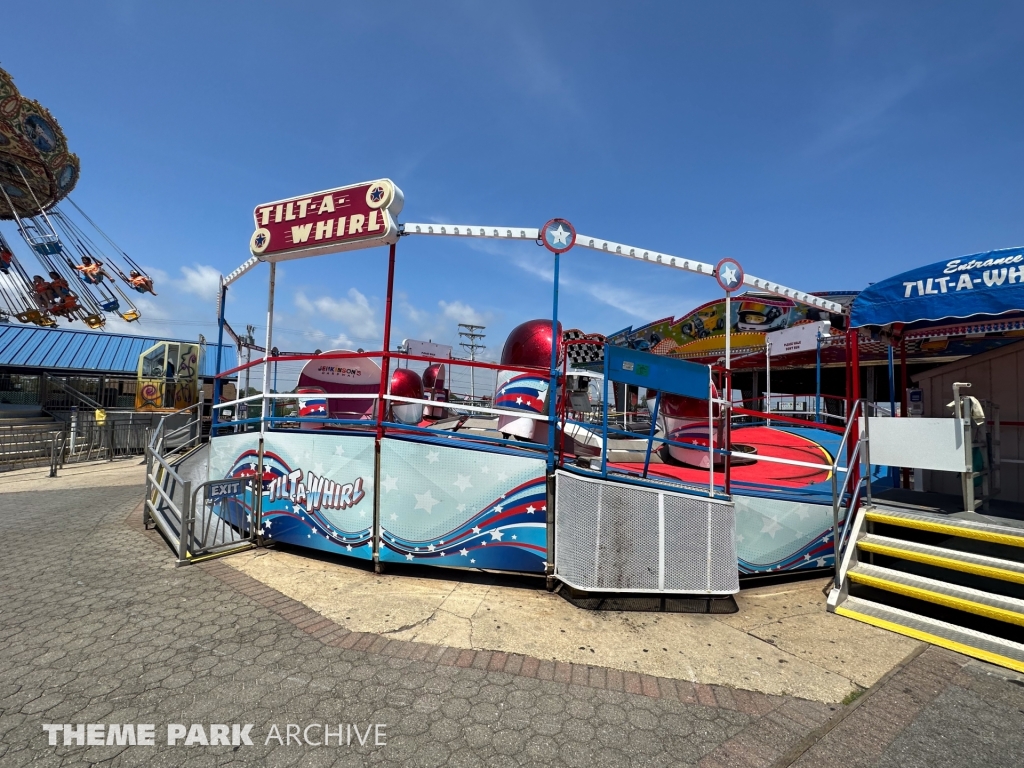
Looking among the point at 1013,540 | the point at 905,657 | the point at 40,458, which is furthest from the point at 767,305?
the point at 40,458

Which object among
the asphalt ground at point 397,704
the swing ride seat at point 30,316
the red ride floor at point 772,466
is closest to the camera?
the asphalt ground at point 397,704

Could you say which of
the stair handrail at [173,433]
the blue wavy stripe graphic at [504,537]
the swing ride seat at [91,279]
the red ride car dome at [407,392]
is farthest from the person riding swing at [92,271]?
the blue wavy stripe graphic at [504,537]

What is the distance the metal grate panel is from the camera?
444 cm

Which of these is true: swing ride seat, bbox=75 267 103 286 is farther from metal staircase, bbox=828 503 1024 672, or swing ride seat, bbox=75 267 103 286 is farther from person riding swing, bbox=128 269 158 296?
metal staircase, bbox=828 503 1024 672

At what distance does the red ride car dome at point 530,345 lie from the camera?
7270 millimetres

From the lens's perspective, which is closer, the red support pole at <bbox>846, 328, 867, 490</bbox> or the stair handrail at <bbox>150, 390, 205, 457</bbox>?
the red support pole at <bbox>846, 328, 867, 490</bbox>

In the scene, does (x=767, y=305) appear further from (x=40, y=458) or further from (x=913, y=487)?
(x=40, y=458)

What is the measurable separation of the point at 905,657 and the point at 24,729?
234 inches

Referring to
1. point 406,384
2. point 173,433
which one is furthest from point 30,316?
point 406,384

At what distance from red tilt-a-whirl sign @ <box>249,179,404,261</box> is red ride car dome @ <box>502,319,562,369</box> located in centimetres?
268

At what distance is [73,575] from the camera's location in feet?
16.5

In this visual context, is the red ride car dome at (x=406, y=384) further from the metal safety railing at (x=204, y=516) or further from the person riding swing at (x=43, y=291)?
the person riding swing at (x=43, y=291)

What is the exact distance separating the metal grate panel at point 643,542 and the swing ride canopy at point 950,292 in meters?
3.24

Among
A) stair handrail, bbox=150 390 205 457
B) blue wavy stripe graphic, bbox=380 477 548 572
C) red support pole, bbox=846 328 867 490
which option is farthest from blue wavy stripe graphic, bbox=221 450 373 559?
red support pole, bbox=846 328 867 490
